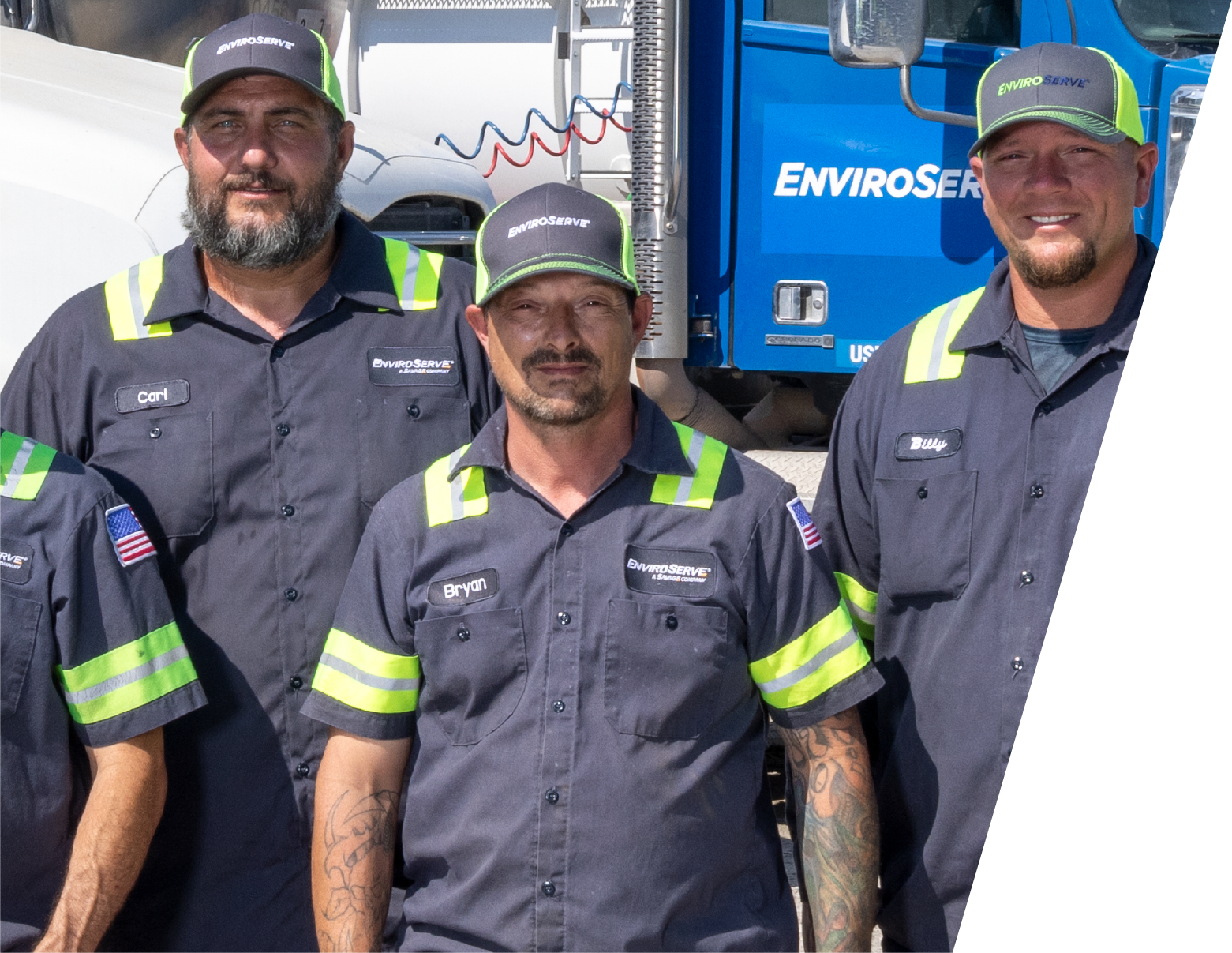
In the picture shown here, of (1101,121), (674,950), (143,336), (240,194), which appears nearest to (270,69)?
(240,194)

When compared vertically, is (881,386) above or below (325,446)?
above

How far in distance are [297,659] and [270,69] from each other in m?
1.02

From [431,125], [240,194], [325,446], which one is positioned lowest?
[431,125]

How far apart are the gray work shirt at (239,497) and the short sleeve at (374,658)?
1.19 feet

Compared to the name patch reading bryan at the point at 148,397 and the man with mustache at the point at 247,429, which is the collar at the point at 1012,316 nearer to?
the man with mustache at the point at 247,429

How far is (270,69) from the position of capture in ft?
8.45

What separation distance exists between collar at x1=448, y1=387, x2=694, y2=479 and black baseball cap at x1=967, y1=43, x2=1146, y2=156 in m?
0.73

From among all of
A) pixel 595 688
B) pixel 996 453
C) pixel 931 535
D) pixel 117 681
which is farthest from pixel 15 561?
pixel 996 453

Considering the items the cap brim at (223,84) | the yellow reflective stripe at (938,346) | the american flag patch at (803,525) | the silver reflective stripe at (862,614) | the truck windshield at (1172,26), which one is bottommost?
the silver reflective stripe at (862,614)

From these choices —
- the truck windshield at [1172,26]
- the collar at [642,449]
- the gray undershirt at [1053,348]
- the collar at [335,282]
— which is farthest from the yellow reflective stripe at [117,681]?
the truck windshield at [1172,26]

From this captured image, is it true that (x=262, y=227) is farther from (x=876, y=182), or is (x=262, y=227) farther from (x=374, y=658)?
(x=876, y=182)

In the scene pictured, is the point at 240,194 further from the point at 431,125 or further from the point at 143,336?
the point at 431,125

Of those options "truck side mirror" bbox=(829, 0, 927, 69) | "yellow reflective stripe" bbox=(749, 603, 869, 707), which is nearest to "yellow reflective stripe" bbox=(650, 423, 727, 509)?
"yellow reflective stripe" bbox=(749, 603, 869, 707)

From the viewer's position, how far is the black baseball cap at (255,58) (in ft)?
8.47
